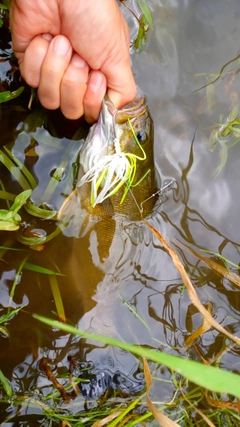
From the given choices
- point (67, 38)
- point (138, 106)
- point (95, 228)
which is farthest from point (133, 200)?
point (67, 38)

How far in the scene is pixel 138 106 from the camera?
2.29m

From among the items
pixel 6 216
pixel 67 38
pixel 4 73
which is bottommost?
pixel 6 216

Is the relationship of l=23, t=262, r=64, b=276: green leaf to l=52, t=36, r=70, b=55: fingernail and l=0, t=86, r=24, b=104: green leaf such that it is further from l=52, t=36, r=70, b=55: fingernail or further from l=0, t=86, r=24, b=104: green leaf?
l=52, t=36, r=70, b=55: fingernail

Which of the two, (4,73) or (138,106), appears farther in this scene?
(4,73)

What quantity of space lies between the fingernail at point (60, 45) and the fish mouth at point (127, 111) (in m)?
0.33

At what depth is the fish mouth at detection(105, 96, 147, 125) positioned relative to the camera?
6.97 feet

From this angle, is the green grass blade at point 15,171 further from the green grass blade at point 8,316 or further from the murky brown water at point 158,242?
the green grass blade at point 8,316

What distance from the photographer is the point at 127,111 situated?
7.29 feet

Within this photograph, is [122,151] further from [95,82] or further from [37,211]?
[37,211]

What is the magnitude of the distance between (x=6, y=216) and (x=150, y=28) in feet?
5.00

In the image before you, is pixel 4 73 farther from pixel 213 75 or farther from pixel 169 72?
pixel 213 75

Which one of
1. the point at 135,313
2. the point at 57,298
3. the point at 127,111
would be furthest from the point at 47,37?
the point at 135,313

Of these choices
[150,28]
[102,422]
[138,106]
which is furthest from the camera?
[150,28]

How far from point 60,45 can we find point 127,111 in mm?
470
